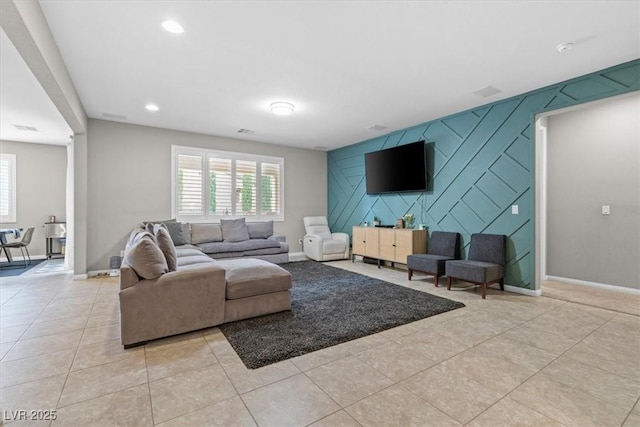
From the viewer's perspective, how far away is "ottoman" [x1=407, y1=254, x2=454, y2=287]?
4430 millimetres

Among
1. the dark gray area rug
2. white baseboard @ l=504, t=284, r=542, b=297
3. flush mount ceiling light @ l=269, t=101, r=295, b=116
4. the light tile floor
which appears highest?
flush mount ceiling light @ l=269, t=101, r=295, b=116

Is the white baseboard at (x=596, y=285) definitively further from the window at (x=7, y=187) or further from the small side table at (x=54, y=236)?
the window at (x=7, y=187)

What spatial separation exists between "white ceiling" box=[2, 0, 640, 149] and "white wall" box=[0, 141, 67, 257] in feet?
12.0

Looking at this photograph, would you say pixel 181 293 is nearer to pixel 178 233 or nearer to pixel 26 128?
pixel 178 233

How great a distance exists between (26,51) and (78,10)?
52 cm

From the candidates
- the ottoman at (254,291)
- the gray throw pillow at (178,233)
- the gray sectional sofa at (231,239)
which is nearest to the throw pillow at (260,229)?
the gray sectional sofa at (231,239)

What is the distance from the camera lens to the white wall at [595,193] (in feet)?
13.3

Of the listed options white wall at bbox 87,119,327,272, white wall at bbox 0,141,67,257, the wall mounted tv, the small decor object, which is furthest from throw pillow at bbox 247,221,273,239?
white wall at bbox 0,141,67,257

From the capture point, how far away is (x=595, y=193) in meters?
4.38

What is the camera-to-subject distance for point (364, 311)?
10.8 feet

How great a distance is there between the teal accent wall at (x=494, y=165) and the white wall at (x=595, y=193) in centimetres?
64

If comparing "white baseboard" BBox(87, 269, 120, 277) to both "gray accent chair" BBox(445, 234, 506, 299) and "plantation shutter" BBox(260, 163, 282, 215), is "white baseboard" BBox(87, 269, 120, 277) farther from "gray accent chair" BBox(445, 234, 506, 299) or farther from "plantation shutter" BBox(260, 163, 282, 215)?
"gray accent chair" BBox(445, 234, 506, 299)

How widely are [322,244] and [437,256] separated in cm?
259

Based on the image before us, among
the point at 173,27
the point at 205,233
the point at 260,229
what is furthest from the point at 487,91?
the point at 205,233
